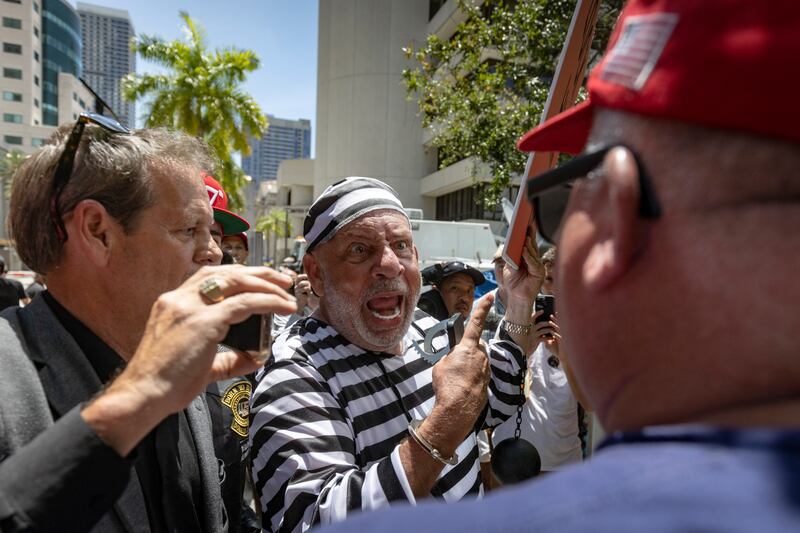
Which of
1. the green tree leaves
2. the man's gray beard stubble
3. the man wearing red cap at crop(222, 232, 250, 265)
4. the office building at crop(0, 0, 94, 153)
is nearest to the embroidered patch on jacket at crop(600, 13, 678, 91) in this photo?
the man's gray beard stubble

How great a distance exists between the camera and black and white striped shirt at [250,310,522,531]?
1705 millimetres

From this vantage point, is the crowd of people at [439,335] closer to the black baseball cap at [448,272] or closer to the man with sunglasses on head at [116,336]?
the man with sunglasses on head at [116,336]

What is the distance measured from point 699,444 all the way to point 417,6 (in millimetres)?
39812

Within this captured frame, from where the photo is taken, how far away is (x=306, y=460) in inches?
70.6

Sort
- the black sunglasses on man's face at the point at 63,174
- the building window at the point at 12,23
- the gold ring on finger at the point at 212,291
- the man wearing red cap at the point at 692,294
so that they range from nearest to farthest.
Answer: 1. the man wearing red cap at the point at 692,294
2. the gold ring on finger at the point at 212,291
3. the black sunglasses on man's face at the point at 63,174
4. the building window at the point at 12,23

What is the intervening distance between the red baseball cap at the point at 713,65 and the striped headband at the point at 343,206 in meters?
1.71

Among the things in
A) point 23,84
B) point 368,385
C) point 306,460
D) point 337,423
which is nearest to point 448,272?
point 368,385

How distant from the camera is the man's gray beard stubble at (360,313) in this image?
7.72 feet

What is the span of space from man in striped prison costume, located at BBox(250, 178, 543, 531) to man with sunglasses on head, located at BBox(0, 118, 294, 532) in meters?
0.30

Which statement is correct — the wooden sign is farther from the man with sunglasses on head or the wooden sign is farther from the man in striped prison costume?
the man with sunglasses on head

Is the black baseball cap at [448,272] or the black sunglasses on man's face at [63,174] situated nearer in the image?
the black sunglasses on man's face at [63,174]

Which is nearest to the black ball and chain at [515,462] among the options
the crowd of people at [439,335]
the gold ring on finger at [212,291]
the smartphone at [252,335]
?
the crowd of people at [439,335]

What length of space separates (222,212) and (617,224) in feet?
11.2

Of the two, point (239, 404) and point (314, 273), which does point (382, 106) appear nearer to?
point (314, 273)
